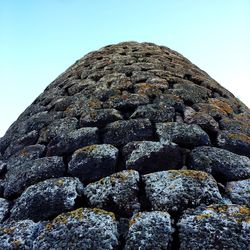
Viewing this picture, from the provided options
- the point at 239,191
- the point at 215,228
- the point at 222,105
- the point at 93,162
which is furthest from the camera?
the point at 222,105

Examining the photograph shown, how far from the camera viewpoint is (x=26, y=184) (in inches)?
101

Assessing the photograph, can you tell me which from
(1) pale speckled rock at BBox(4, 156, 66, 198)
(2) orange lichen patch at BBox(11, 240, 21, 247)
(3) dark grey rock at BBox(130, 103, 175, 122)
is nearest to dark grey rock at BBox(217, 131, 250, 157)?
(3) dark grey rock at BBox(130, 103, 175, 122)

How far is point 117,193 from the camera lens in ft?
7.22

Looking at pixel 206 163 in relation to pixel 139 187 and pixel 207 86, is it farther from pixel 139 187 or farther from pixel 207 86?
pixel 207 86

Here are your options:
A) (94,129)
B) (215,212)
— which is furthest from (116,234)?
(94,129)

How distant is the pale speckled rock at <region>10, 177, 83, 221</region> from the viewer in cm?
221

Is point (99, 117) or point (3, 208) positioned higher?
point (99, 117)

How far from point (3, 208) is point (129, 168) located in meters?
0.93

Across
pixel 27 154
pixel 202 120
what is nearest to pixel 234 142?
pixel 202 120

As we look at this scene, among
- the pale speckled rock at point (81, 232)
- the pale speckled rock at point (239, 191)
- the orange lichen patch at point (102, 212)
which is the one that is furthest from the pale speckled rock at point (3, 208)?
the pale speckled rock at point (239, 191)

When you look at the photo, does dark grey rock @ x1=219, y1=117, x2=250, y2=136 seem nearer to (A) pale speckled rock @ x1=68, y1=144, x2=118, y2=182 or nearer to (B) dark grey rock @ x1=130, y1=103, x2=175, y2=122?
(B) dark grey rock @ x1=130, y1=103, x2=175, y2=122

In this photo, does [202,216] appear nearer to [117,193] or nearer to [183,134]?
[117,193]

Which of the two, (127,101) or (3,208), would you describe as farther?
(127,101)

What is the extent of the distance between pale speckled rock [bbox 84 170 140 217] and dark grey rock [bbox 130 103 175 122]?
0.82m
